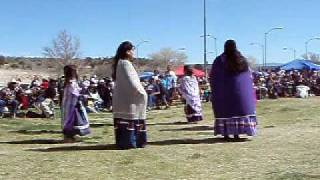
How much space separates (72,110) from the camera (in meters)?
12.2

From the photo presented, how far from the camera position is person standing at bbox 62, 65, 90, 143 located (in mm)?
12109

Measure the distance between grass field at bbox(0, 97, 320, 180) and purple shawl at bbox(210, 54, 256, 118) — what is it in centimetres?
57

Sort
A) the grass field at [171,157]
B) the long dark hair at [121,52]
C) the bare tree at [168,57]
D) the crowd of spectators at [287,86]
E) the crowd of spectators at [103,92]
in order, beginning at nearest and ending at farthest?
the grass field at [171,157], the long dark hair at [121,52], the crowd of spectators at [103,92], the crowd of spectators at [287,86], the bare tree at [168,57]

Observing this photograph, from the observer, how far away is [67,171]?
8250 millimetres

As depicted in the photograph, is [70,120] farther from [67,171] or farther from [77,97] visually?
[67,171]

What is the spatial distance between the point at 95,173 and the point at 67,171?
0.43 m

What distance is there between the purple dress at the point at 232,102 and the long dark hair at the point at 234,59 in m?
0.10

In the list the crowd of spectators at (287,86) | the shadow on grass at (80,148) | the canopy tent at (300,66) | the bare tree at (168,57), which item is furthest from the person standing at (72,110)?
the bare tree at (168,57)

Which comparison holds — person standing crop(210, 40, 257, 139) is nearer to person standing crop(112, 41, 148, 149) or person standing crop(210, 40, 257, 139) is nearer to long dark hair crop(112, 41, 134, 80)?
person standing crop(112, 41, 148, 149)

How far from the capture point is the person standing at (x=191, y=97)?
55.4 feet

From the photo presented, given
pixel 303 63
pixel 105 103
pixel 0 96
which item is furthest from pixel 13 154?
pixel 303 63

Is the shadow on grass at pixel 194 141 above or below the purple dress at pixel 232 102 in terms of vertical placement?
below

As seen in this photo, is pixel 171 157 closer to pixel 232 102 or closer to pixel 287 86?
pixel 232 102

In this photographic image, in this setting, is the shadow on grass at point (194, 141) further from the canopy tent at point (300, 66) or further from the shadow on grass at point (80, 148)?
the canopy tent at point (300, 66)
